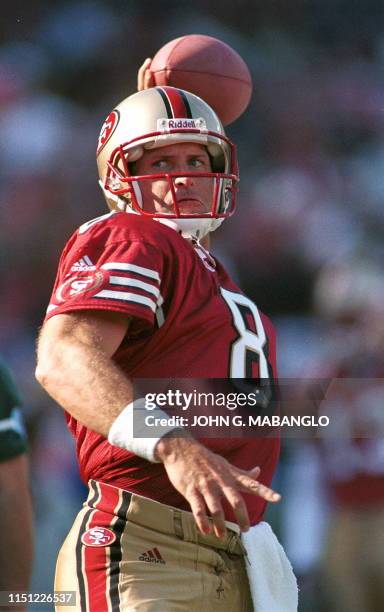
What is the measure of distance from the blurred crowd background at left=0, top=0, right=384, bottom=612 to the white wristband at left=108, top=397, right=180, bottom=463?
2.95 m

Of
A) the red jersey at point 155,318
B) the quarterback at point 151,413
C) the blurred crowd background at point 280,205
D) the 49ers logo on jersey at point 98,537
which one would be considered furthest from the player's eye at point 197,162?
the blurred crowd background at point 280,205

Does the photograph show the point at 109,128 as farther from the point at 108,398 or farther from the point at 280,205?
the point at 280,205

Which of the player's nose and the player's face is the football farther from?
the player's nose

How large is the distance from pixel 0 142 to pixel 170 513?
4.26 m

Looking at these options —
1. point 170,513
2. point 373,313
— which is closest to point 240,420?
point 170,513

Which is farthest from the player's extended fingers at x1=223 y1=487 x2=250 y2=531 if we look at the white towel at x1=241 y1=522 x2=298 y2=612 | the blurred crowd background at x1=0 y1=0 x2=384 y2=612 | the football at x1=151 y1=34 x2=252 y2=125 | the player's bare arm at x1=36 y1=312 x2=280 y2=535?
the blurred crowd background at x1=0 y1=0 x2=384 y2=612

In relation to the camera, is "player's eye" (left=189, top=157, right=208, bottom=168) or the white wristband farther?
"player's eye" (left=189, top=157, right=208, bottom=168)

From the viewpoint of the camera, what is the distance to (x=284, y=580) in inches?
108

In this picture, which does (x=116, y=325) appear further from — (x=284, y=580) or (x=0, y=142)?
(x=0, y=142)

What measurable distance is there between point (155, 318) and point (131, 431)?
501mm

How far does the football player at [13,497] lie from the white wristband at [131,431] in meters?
0.72

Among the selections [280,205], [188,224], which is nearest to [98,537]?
[188,224]

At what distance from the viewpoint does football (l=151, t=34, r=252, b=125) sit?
3.96 m

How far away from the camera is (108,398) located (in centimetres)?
224
